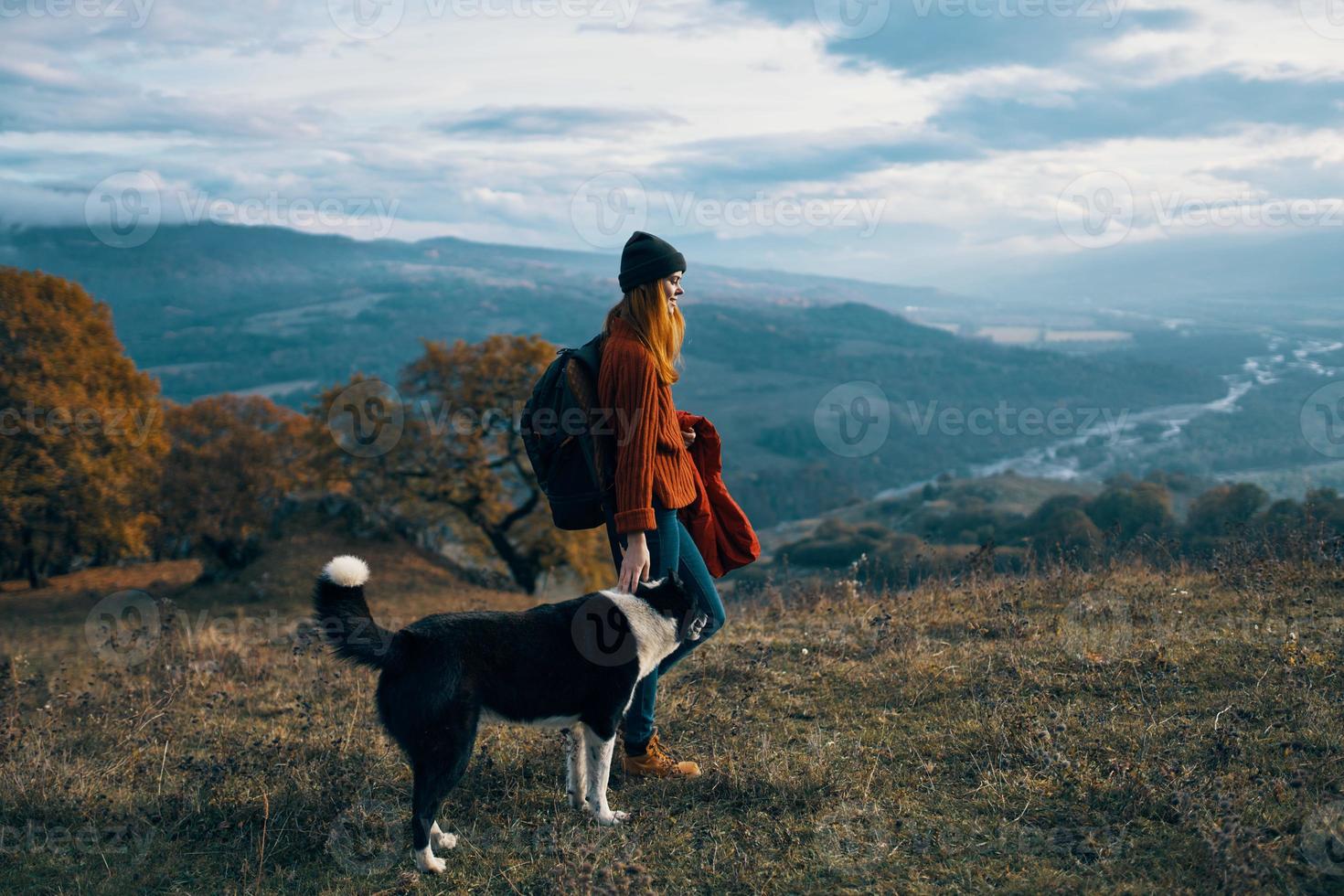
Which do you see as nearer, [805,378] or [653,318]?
[653,318]

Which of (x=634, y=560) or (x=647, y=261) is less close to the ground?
(x=647, y=261)

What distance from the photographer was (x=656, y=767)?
464 cm

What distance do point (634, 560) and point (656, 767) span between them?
1.41 m

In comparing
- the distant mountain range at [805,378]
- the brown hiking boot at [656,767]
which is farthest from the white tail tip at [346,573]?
the distant mountain range at [805,378]

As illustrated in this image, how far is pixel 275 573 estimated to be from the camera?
2509 centimetres

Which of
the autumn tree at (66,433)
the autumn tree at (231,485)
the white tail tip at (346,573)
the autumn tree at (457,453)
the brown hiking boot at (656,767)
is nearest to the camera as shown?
the white tail tip at (346,573)

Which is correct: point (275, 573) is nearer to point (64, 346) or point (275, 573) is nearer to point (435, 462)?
point (435, 462)

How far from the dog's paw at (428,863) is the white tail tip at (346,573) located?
50.9 inches

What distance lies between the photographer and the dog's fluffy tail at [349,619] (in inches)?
149

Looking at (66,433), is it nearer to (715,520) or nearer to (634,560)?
(715,520)

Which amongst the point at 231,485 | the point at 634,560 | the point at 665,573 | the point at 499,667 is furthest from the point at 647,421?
the point at 231,485

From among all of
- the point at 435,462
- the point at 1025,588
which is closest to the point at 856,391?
the point at 435,462

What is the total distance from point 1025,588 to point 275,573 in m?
23.1

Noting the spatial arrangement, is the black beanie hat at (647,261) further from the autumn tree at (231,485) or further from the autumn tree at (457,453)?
the autumn tree at (231,485)
